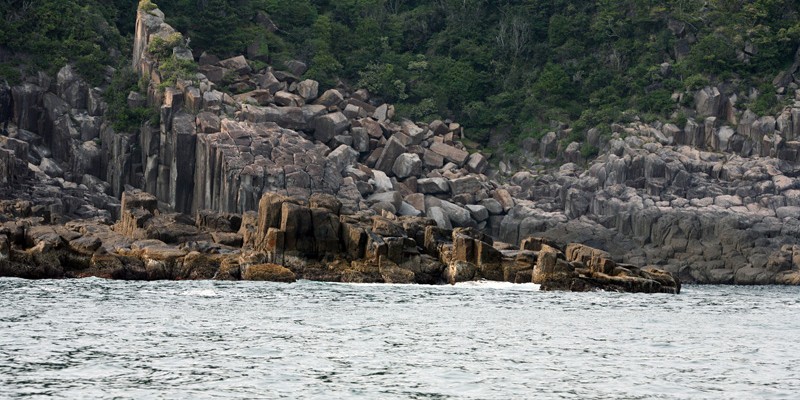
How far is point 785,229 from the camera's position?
104 meters

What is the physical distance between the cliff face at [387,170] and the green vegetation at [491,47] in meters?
3.78

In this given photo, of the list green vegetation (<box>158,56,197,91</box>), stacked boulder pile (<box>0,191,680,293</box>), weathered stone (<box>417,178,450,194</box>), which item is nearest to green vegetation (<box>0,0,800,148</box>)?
green vegetation (<box>158,56,197,91</box>)

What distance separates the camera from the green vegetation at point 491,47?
397 feet

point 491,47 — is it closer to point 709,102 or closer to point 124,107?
point 709,102

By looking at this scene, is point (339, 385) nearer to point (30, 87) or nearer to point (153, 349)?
point (153, 349)

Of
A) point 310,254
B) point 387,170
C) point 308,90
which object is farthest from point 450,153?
point 310,254

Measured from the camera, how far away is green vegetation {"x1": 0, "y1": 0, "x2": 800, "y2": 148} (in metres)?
121

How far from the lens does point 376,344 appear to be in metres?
47.8

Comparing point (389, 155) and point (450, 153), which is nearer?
point (389, 155)

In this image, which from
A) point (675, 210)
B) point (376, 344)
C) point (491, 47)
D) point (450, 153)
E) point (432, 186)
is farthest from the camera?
point (491, 47)

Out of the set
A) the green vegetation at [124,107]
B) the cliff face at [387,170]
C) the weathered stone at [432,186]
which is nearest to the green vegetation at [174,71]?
the cliff face at [387,170]

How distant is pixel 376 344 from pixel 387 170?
69304 mm

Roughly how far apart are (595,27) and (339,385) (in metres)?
101

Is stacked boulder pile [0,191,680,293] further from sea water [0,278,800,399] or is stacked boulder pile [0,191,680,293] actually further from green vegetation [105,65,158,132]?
green vegetation [105,65,158,132]
